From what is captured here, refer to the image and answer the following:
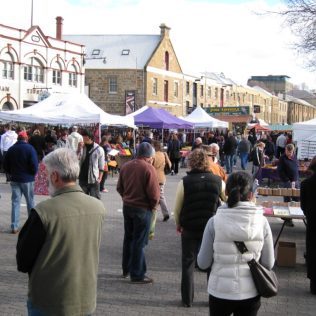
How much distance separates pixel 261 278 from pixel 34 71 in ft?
117

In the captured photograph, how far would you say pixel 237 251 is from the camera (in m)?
3.76

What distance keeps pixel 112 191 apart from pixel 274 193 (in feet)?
24.3

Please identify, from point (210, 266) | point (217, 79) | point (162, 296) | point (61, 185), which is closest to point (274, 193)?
point (162, 296)

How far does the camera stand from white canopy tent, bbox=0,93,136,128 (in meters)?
19.3

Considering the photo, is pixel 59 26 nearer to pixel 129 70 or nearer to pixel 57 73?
pixel 57 73

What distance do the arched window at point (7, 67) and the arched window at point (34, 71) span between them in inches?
51.1

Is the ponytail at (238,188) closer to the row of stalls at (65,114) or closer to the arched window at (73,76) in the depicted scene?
the row of stalls at (65,114)

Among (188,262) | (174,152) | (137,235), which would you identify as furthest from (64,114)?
(188,262)

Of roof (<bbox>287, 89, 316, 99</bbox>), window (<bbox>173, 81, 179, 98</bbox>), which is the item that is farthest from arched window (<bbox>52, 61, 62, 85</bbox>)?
roof (<bbox>287, 89, 316, 99</bbox>)

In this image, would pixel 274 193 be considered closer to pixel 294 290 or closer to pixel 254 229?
pixel 294 290

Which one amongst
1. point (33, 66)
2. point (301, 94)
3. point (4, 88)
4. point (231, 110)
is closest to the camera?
point (4, 88)

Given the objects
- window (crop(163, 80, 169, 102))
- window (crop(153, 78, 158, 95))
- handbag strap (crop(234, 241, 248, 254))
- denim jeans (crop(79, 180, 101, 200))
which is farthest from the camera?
window (crop(163, 80, 169, 102))

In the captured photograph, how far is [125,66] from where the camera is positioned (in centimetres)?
4856

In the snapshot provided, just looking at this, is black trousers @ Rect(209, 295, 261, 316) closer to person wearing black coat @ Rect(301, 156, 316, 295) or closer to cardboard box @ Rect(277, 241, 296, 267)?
person wearing black coat @ Rect(301, 156, 316, 295)
